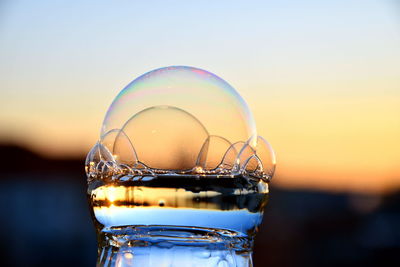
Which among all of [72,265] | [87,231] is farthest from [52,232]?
[72,265]

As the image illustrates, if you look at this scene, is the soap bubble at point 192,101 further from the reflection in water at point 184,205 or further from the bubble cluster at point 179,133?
the reflection in water at point 184,205

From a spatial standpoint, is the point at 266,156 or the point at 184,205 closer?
the point at 184,205

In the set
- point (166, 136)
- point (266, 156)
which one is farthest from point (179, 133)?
point (266, 156)

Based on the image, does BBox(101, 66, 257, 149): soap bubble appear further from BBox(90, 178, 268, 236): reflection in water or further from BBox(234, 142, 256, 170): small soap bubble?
BBox(90, 178, 268, 236): reflection in water

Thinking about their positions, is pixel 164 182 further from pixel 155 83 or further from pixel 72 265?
pixel 72 265

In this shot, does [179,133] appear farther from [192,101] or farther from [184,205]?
[184,205]

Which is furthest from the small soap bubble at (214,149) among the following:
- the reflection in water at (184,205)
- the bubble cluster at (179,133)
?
the reflection in water at (184,205)

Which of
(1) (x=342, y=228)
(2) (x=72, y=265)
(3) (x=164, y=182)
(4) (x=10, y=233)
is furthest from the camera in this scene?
(4) (x=10, y=233)

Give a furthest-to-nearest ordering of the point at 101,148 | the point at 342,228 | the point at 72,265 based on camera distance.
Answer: the point at 342,228
the point at 72,265
the point at 101,148

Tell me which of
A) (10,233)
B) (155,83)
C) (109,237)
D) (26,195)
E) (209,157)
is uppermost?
(155,83)
